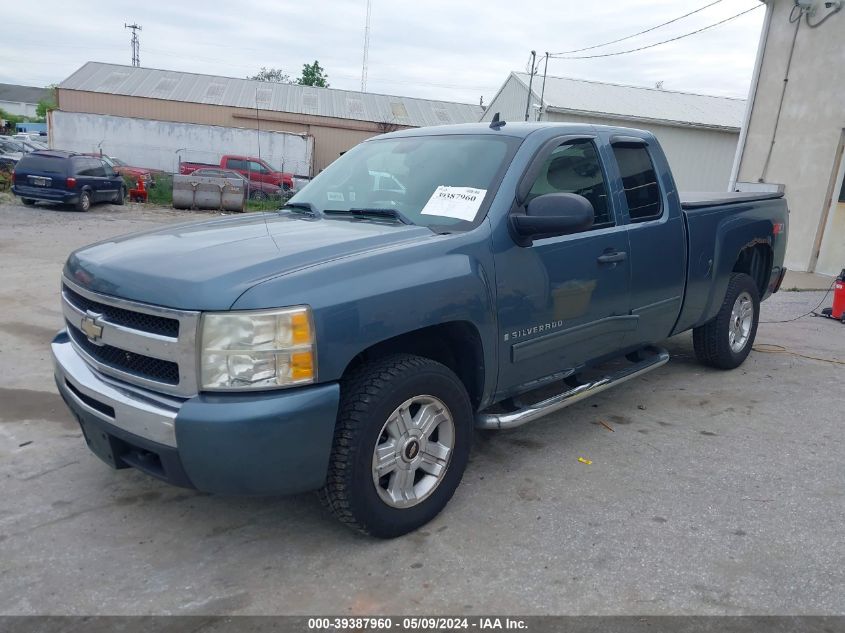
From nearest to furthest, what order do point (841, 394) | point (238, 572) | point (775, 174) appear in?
point (238, 572)
point (841, 394)
point (775, 174)

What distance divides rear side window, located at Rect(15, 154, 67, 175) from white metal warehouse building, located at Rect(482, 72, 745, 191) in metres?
15.1

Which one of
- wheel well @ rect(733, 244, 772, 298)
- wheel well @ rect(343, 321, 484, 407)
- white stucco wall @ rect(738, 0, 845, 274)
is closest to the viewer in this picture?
wheel well @ rect(343, 321, 484, 407)

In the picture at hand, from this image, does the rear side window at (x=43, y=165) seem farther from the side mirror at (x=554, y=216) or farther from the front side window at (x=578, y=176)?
the side mirror at (x=554, y=216)

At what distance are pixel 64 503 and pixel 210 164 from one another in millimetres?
27865

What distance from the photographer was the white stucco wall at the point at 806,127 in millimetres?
11086

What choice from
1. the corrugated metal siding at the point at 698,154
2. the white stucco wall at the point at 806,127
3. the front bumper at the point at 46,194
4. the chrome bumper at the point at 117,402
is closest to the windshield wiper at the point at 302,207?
the chrome bumper at the point at 117,402

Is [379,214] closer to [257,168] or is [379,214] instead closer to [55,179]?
[55,179]

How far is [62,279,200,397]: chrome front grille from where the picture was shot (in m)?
2.57

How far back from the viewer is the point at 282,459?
8.46 ft

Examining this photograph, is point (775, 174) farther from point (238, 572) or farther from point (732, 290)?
point (238, 572)

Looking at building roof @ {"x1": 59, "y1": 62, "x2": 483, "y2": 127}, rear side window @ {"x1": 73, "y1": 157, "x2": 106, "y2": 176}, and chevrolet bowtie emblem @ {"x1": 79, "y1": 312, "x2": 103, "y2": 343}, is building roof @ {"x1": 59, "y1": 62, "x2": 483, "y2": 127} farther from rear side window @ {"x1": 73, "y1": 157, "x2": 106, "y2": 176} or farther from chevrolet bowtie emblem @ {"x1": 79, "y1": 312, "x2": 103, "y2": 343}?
chevrolet bowtie emblem @ {"x1": 79, "y1": 312, "x2": 103, "y2": 343}

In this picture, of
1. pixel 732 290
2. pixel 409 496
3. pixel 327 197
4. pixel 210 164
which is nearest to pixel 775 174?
pixel 732 290

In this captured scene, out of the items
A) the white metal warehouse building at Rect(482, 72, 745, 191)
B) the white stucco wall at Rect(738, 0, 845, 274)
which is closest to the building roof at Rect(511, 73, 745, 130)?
the white metal warehouse building at Rect(482, 72, 745, 191)

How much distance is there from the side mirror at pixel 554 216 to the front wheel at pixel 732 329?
8.72 ft
